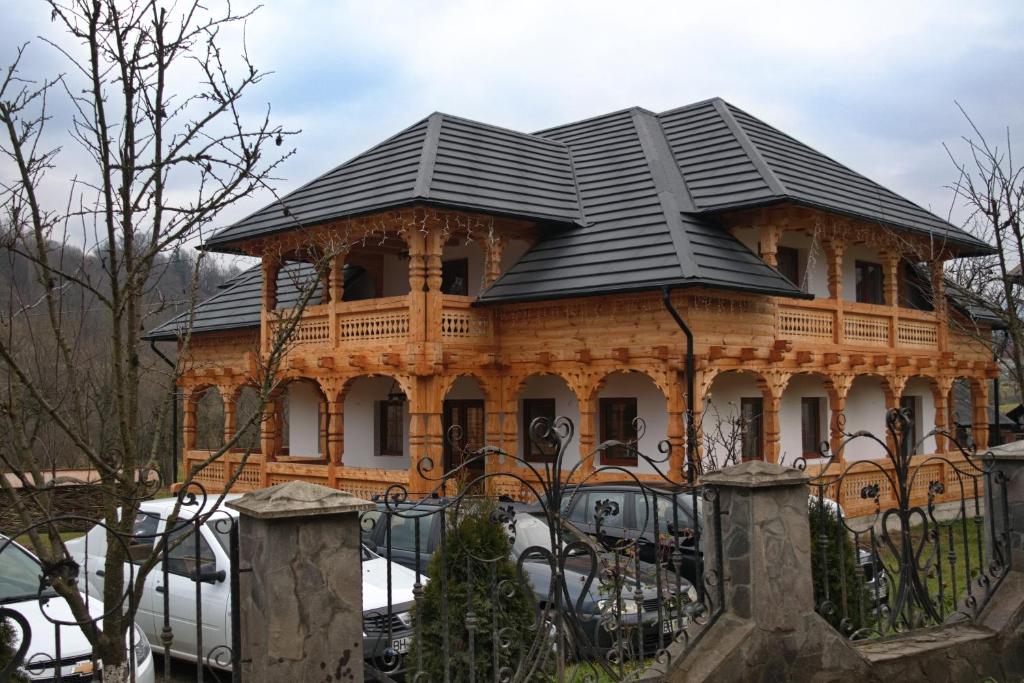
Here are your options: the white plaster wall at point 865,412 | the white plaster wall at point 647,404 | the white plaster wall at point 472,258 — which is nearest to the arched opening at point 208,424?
the white plaster wall at point 472,258

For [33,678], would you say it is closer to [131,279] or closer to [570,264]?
[131,279]

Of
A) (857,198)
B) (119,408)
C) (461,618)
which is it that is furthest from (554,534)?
(857,198)

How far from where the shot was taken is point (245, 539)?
4570mm

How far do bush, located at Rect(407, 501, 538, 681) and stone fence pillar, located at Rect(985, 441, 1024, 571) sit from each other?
4011 millimetres

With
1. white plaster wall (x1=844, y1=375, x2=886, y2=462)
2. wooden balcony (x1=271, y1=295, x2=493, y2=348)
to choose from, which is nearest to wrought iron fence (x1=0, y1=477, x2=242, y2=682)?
wooden balcony (x1=271, y1=295, x2=493, y2=348)

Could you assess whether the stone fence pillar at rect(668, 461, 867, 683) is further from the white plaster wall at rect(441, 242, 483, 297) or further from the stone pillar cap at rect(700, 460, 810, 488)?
the white plaster wall at rect(441, 242, 483, 297)

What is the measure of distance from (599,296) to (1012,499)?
10.7 metres

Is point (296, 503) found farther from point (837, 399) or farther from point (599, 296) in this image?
point (837, 399)

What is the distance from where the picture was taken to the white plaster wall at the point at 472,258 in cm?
2112

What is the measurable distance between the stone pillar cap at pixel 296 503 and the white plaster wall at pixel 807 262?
17.7m

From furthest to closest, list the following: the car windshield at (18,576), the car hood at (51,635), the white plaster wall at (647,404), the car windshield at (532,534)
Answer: the white plaster wall at (647,404), the car windshield at (532,534), the car windshield at (18,576), the car hood at (51,635)

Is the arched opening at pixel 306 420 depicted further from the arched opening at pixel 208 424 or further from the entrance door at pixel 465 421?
the arched opening at pixel 208 424

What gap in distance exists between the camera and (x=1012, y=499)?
25.5ft

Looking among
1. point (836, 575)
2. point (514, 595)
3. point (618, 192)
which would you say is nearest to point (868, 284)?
point (618, 192)
